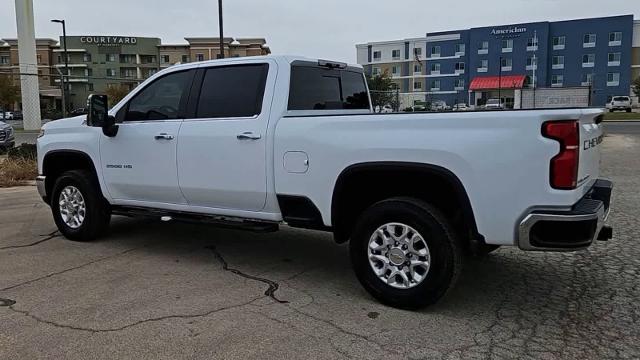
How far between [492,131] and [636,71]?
9609 cm

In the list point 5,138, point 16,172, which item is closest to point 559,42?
point 5,138

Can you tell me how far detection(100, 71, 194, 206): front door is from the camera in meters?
5.46

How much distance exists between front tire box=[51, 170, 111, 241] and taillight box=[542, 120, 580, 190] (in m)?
4.70

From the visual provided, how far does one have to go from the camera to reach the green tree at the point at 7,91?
6322cm

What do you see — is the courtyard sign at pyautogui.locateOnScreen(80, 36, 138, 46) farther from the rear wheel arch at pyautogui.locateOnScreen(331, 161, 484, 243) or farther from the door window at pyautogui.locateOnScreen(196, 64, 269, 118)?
the rear wheel arch at pyautogui.locateOnScreen(331, 161, 484, 243)

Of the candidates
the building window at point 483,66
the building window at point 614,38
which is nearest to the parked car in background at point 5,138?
the building window at point 483,66

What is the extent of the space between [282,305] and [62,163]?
3744 mm

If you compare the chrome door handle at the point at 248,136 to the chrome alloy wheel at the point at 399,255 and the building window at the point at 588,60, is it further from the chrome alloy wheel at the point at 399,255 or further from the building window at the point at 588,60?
the building window at the point at 588,60

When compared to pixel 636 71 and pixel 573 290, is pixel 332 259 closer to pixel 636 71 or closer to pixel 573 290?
pixel 573 290

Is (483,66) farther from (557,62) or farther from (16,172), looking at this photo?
(16,172)

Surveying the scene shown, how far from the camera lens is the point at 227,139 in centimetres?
498

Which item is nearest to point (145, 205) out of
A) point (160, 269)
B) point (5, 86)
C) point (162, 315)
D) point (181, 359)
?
point (160, 269)

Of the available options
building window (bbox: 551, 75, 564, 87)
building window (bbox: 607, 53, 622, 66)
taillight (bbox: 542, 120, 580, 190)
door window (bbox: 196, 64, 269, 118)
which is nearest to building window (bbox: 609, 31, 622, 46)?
building window (bbox: 607, 53, 622, 66)

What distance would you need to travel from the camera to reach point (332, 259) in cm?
570
